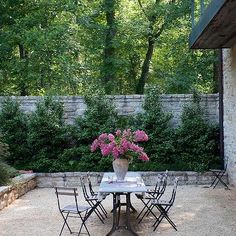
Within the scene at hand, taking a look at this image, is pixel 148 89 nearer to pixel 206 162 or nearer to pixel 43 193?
pixel 206 162

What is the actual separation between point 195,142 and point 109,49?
6873 mm

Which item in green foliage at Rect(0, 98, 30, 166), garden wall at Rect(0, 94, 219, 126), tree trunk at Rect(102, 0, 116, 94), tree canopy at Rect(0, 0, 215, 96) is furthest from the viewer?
tree trunk at Rect(102, 0, 116, 94)

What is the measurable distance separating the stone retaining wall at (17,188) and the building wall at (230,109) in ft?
14.9

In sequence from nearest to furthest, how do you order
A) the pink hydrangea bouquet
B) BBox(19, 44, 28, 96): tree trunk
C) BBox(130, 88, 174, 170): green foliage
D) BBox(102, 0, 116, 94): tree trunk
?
the pink hydrangea bouquet
BBox(130, 88, 174, 170): green foliage
BBox(19, 44, 28, 96): tree trunk
BBox(102, 0, 116, 94): tree trunk

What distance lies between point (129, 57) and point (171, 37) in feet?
6.17

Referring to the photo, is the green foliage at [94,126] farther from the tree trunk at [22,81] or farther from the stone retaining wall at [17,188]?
the tree trunk at [22,81]

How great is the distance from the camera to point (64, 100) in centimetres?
1134

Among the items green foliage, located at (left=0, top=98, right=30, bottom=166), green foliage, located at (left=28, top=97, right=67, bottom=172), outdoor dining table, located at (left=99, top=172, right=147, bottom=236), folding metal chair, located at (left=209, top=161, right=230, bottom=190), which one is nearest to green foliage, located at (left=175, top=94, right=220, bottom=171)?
folding metal chair, located at (left=209, top=161, right=230, bottom=190)

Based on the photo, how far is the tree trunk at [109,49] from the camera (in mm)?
15578

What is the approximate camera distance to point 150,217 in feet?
Answer: 22.1

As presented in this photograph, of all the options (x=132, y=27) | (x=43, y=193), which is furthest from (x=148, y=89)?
(x=132, y=27)

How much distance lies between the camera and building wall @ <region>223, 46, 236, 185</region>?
9.37 metres

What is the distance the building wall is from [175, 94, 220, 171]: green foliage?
0.39 metres

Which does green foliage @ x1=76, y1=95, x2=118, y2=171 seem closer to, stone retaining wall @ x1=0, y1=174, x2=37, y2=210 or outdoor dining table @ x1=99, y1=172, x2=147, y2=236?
stone retaining wall @ x1=0, y1=174, x2=37, y2=210
